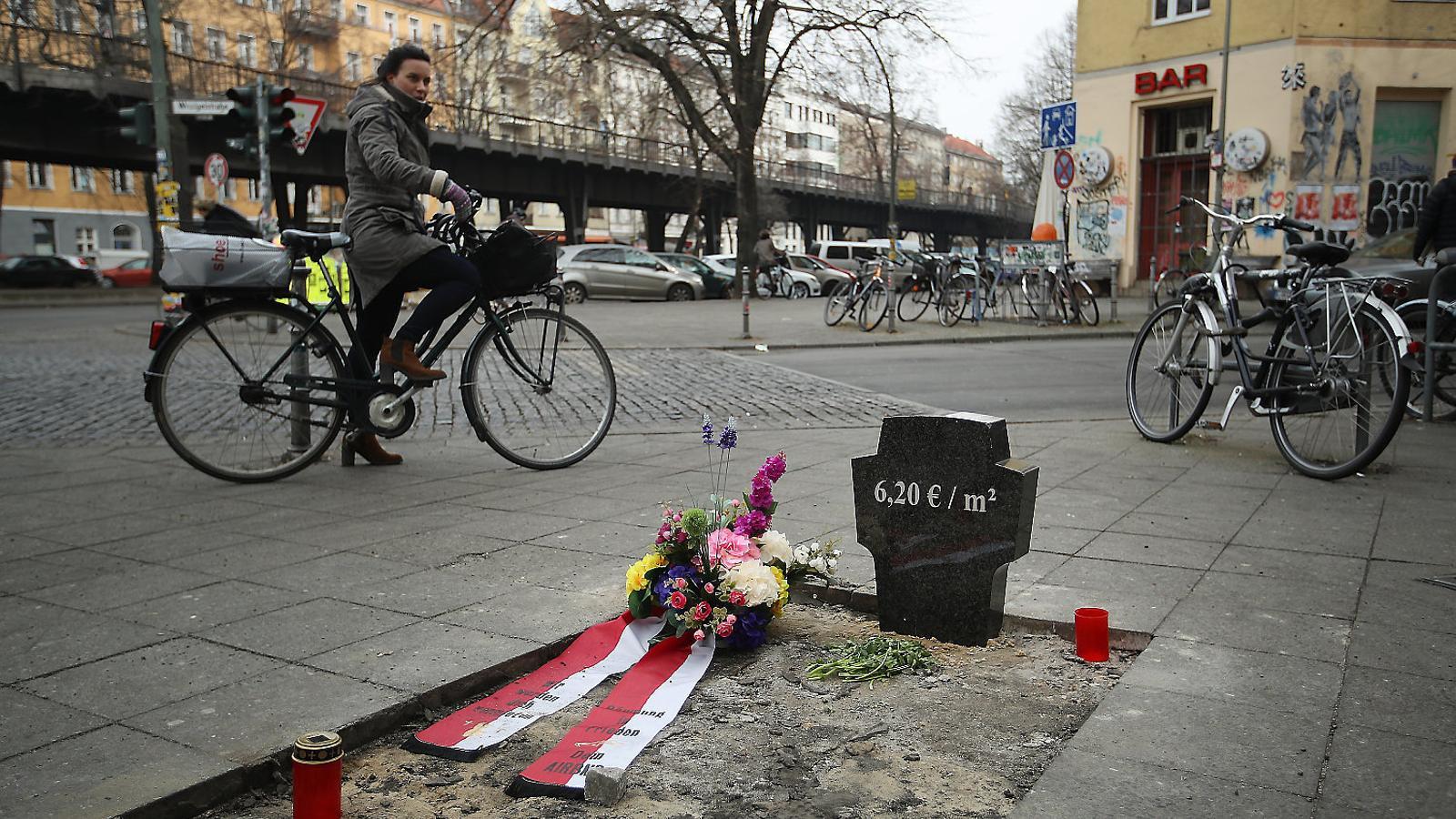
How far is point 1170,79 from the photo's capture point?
2570 cm

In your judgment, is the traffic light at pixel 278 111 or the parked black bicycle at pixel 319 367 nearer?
the parked black bicycle at pixel 319 367

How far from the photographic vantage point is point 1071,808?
2338 millimetres

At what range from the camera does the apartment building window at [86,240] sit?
63.6 m

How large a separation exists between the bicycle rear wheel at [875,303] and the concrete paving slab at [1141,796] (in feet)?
51.1

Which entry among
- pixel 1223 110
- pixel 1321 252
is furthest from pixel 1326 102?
pixel 1321 252

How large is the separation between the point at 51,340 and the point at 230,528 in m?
16.4

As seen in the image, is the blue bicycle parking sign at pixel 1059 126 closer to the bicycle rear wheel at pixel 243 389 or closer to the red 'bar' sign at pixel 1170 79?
the red 'bar' sign at pixel 1170 79

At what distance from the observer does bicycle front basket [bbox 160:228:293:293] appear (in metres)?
5.59

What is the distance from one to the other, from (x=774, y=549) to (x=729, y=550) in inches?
7.4

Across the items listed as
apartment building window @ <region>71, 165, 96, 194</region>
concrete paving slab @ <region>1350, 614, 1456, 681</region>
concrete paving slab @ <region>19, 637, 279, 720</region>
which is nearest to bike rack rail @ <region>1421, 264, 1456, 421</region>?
concrete paving slab @ <region>1350, 614, 1456, 681</region>

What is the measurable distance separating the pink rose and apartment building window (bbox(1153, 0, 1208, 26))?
25.6 metres

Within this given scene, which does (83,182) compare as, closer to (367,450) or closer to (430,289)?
(367,450)

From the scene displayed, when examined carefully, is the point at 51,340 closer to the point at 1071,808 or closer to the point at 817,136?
the point at 1071,808

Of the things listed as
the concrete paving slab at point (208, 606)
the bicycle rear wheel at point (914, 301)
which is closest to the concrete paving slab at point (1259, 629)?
the concrete paving slab at point (208, 606)
